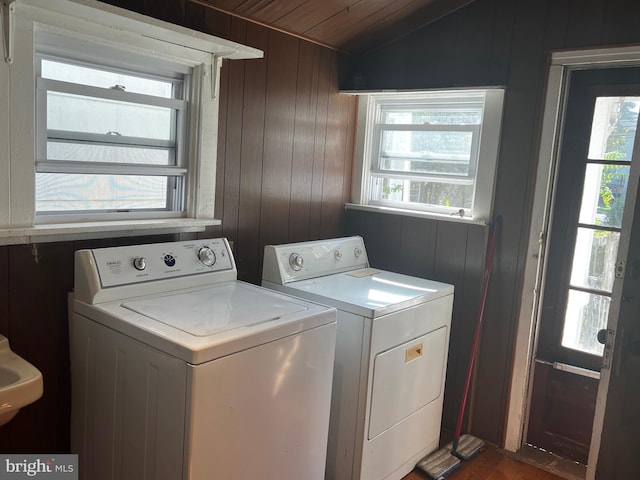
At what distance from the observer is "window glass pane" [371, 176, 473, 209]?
302 centimetres

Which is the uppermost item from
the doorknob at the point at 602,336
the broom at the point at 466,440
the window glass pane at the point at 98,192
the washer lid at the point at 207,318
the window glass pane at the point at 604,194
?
the window glass pane at the point at 604,194

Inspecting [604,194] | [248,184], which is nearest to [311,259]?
[248,184]

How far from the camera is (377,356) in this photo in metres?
2.27

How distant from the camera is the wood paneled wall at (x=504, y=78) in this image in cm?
255

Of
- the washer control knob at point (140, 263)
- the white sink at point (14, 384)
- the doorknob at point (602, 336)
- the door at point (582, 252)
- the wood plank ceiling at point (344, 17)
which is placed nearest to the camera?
the white sink at point (14, 384)

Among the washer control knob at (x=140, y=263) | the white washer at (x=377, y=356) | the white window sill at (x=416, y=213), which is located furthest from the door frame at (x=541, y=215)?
the washer control knob at (x=140, y=263)

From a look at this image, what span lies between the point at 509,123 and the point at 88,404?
224 cm

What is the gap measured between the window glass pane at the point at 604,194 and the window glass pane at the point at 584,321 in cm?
37

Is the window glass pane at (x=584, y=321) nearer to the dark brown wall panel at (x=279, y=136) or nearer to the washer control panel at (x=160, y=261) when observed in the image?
the dark brown wall panel at (x=279, y=136)

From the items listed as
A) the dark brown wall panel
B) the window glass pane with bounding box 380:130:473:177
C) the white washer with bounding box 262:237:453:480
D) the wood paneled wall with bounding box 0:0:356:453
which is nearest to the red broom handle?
the white washer with bounding box 262:237:453:480

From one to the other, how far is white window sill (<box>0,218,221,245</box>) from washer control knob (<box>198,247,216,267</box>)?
14cm

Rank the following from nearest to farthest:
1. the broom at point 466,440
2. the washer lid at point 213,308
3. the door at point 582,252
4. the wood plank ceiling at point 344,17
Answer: the washer lid at point 213,308 → the wood plank ceiling at point 344,17 → the door at point 582,252 → the broom at point 466,440

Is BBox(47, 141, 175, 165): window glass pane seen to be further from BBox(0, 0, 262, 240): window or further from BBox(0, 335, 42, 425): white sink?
BBox(0, 335, 42, 425): white sink

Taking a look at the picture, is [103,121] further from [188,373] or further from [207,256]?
[188,373]
